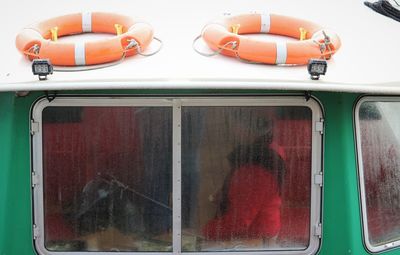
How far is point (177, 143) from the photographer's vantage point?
120 inches

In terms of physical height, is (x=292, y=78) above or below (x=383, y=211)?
above

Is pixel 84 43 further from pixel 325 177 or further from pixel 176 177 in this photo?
pixel 325 177

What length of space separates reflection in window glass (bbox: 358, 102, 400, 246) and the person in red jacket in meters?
0.52

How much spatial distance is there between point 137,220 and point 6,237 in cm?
73

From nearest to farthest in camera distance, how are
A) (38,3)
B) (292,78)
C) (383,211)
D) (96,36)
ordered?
1. (292,78)
2. (383,211)
3. (96,36)
4. (38,3)

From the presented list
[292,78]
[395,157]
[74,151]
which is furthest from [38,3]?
[395,157]

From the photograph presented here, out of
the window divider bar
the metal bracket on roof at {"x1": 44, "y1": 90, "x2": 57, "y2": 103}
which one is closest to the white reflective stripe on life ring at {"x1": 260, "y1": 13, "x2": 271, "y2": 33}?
the window divider bar

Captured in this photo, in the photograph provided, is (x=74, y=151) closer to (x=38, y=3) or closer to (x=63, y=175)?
(x=63, y=175)

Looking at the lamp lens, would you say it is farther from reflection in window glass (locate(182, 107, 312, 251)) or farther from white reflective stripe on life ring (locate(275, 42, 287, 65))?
white reflective stripe on life ring (locate(275, 42, 287, 65))

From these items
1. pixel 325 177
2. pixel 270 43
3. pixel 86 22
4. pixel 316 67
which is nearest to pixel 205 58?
pixel 270 43

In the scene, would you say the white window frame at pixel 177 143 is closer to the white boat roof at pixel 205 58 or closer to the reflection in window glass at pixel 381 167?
the white boat roof at pixel 205 58

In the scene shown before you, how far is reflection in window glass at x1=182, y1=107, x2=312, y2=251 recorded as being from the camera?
3.07 metres

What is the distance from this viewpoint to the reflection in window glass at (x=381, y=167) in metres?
3.20

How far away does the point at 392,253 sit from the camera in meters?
3.29
